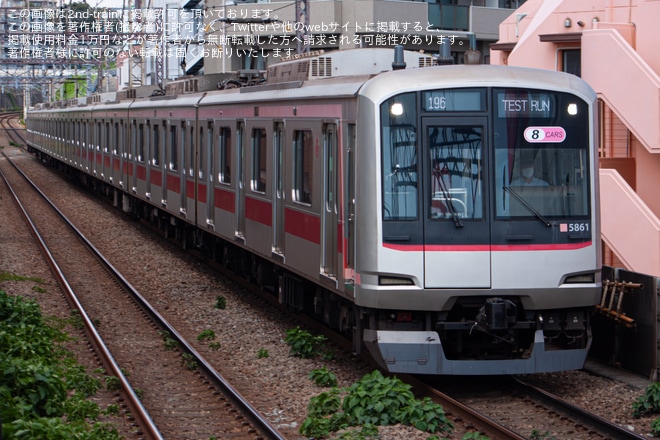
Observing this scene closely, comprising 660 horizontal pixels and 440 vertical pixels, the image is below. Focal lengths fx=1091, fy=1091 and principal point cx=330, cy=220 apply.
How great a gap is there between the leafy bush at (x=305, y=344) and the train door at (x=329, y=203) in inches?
36.7

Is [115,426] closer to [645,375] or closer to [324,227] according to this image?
[324,227]

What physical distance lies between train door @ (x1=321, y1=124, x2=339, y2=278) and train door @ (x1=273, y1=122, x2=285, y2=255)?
67.0 inches

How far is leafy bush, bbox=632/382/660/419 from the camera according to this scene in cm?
826

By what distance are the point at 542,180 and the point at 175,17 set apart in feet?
151

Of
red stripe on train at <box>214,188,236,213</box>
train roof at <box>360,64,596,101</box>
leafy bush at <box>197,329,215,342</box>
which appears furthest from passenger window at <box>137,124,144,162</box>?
train roof at <box>360,64,596,101</box>

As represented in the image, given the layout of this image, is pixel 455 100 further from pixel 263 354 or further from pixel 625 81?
pixel 625 81

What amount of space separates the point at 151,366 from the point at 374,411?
3377 mm

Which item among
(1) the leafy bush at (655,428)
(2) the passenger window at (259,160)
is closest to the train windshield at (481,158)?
(1) the leafy bush at (655,428)

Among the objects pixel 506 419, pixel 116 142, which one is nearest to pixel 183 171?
pixel 116 142

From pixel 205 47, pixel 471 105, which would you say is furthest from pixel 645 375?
pixel 205 47

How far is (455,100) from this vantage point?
29.3 feet

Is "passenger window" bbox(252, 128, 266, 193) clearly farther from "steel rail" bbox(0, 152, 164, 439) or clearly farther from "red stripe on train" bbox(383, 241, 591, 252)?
"red stripe on train" bbox(383, 241, 591, 252)

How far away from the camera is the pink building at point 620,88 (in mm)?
13938

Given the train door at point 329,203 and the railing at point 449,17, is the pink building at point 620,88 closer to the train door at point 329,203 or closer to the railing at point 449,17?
the train door at point 329,203
